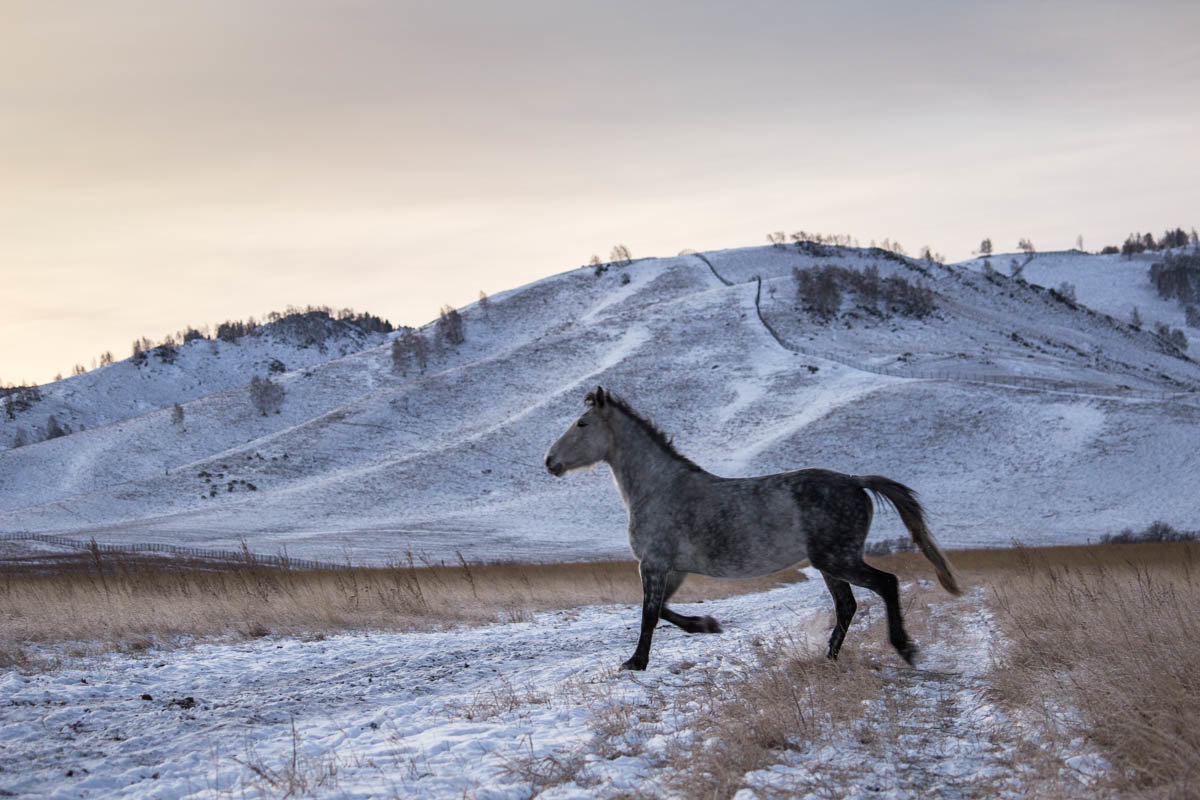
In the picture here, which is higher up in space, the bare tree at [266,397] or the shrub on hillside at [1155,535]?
the bare tree at [266,397]

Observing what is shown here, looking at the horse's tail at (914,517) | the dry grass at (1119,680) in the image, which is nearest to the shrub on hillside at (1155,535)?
the dry grass at (1119,680)

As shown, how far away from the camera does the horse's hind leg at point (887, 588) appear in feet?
26.8

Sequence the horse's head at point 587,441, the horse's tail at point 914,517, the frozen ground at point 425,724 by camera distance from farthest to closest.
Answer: the horse's head at point 587,441 < the horse's tail at point 914,517 < the frozen ground at point 425,724

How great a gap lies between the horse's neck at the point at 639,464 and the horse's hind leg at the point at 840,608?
202cm

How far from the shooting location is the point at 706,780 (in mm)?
4613

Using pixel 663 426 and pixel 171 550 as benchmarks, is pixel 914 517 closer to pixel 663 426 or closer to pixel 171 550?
Result: pixel 171 550

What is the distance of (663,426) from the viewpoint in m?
72.6

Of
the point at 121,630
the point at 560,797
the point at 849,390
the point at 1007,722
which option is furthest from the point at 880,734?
the point at 849,390

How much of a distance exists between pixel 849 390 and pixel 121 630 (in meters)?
65.1

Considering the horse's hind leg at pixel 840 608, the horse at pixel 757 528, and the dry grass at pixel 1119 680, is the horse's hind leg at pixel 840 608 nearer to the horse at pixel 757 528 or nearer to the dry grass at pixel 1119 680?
the horse at pixel 757 528

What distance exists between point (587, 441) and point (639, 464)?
2.36 ft

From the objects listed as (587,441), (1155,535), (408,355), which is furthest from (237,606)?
(408,355)

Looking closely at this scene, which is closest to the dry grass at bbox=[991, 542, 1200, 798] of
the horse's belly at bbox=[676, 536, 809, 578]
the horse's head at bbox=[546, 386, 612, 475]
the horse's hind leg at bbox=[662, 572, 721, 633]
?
the horse's belly at bbox=[676, 536, 809, 578]

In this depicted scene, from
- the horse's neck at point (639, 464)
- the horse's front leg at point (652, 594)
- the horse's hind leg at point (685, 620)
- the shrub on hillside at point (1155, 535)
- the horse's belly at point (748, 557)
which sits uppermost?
the horse's neck at point (639, 464)
